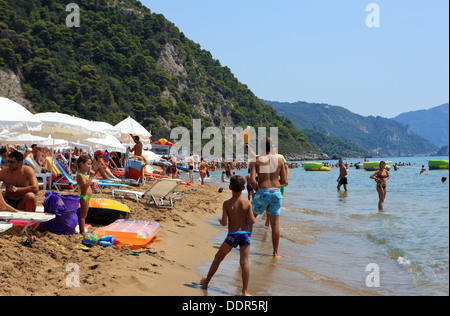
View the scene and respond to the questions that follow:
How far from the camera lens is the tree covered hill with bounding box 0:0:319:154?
62469 mm

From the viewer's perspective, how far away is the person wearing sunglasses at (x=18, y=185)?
18.5ft

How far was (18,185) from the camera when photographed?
570cm

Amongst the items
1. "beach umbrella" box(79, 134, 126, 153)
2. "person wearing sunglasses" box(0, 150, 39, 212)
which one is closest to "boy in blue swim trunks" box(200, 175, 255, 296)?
"person wearing sunglasses" box(0, 150, 39, 212)

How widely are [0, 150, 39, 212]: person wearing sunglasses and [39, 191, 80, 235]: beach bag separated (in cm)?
33

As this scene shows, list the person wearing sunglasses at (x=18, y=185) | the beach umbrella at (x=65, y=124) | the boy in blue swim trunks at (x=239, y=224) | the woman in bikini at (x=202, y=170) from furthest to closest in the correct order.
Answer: the woman in bikini at (x=202, y=170)
the beach umbrella at (x=65, y=124)
the person wearing sunglasses at (x=18, y=185)
the boy in blue swim trunks at (x=239, y=224)

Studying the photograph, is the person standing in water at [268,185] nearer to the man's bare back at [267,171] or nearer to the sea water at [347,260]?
the man's bare back at [267,171]

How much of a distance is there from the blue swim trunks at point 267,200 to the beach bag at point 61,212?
2.61 m

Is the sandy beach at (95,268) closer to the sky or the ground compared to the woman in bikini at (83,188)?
closer to the ground

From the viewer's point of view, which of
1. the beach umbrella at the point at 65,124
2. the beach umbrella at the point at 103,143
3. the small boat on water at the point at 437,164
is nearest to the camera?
the beach umbrella at the point at 65,124

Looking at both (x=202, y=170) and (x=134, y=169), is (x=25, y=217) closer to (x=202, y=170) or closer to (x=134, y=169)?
(x=134, y=169)

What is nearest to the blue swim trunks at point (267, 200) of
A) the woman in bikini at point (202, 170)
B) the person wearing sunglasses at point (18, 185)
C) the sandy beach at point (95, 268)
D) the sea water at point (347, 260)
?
the sea water at point (347, 260)

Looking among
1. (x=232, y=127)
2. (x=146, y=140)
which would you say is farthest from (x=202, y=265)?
(x=232, y=127)

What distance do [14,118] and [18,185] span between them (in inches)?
134
